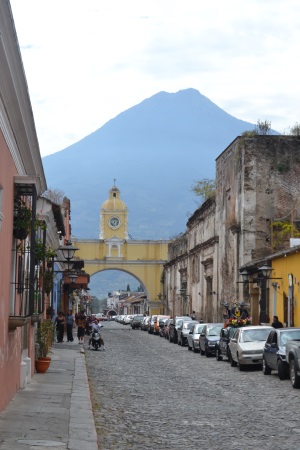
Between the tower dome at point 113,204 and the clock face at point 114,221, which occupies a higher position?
the tower dome at point 113,204

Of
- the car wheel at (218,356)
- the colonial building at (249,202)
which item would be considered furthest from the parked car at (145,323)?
the car wheel at (218,356)

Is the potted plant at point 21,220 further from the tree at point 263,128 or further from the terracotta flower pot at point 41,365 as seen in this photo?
the tree at point 263,128

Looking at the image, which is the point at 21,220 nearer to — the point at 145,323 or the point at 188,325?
the point at 188,325

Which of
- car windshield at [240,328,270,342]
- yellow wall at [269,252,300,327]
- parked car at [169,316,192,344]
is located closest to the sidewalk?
car windshield at [240,328,270,342]

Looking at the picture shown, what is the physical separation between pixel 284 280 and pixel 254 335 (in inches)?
383

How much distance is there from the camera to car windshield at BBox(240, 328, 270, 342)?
2523 centimetres

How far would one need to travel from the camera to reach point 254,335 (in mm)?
25422

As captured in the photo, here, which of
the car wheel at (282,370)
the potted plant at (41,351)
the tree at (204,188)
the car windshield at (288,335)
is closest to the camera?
the potted plant at (41,351)

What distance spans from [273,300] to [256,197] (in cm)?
856

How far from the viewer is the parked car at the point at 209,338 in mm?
32031

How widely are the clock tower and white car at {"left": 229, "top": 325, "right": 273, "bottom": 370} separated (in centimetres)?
8017

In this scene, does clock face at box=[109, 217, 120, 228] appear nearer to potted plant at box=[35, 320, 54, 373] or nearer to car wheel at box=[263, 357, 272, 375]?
car wheel at box=[263, 357, 272, 375]

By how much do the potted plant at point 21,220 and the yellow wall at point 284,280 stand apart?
19.8 m

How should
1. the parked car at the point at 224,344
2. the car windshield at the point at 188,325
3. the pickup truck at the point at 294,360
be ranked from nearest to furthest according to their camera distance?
1. the pickup truck at the point at 294,360
2. the parked car at the point at 224,344
3. the car windshield at the point at 188,325
